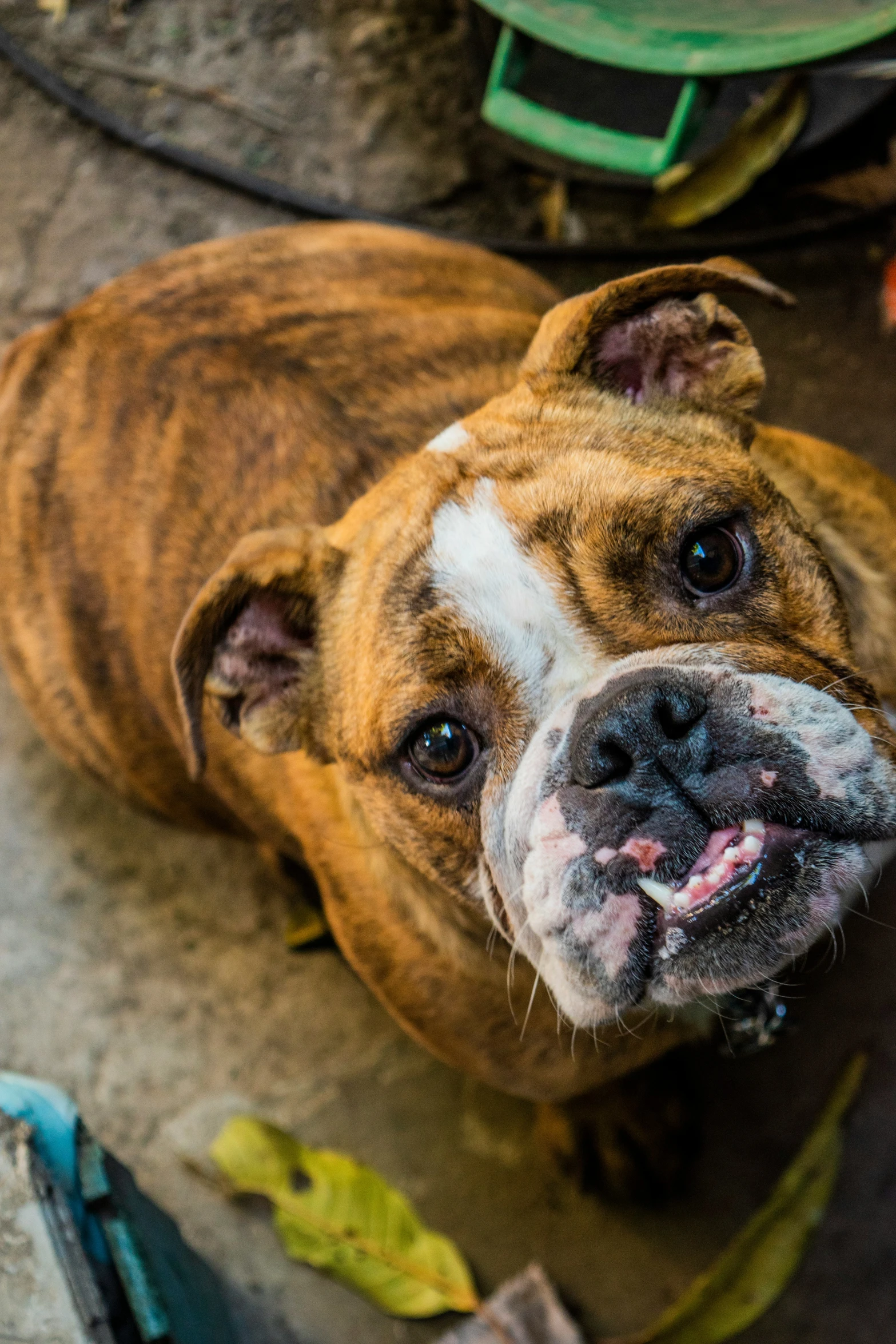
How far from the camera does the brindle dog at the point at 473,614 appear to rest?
6.12 feet

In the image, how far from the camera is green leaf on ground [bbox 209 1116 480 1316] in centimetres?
322

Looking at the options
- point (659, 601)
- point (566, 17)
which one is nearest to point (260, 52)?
point (566, 17)

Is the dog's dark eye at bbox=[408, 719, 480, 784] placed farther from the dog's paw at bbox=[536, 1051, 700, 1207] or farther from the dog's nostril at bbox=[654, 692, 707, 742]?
the dog's paw at bbox=[536, 1051, 700, 1207]

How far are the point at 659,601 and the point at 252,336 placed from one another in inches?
Result: 57.9

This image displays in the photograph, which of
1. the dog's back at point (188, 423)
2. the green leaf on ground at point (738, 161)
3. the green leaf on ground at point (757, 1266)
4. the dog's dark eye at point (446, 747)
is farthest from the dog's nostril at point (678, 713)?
the green leaf on ground at point (738, 161)

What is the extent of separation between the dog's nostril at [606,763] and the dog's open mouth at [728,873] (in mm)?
164

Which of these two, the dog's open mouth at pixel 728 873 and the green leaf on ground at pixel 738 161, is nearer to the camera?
the dog's open mouth at pixel 728 873

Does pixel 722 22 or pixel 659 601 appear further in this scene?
pixel 722 22

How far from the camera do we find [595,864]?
1.86 m

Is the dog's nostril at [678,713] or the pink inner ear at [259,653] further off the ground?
the dog's nostril at [678,713]

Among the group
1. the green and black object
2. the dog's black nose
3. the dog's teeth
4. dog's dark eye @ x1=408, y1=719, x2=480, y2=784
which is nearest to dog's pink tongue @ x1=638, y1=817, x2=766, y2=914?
the dog's teeth

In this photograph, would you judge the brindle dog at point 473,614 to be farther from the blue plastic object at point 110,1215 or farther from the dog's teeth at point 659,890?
the blue plastic object at point 110,1215

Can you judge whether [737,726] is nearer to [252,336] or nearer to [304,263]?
[252,336]

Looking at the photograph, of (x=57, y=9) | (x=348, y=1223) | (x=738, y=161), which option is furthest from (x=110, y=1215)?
(x=57, y=9)
